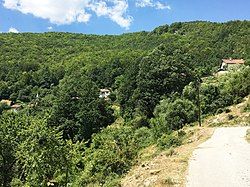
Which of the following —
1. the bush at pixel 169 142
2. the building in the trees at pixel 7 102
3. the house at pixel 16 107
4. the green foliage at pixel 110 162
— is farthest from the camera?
the building in the trees at pixel 7 102

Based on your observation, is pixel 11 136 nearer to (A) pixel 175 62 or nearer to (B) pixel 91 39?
(A) pixel 175 62

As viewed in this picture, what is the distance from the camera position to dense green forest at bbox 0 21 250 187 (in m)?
23.8

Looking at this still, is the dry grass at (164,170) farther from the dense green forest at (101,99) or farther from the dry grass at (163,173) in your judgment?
the dense green forest at (101,99)

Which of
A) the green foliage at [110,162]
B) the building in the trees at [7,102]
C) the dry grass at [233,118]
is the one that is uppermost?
the building in the trees at [7,102]

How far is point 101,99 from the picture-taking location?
6247 centimetres

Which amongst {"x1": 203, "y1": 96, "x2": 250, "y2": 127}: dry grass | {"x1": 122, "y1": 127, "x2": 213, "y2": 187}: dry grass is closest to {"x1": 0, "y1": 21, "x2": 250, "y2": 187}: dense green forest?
{"x1": 122, "y1": 127, "x2": 213, "y2": 187}: dry grass

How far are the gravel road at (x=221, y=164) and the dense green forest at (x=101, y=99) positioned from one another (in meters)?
3.89

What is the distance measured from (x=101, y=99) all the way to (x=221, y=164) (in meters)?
43.0

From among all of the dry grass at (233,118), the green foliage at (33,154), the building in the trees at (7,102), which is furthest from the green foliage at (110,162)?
the building in the trees at (7,102)

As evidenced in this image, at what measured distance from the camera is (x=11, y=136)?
24.1 metres

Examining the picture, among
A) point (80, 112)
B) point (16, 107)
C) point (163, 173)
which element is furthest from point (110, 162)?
point (16, 107)

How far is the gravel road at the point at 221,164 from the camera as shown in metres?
17.1

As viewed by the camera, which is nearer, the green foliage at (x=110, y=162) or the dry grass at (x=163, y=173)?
the dry grass at (x=163, y=173)

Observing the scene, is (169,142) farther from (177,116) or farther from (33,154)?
(177,116)
